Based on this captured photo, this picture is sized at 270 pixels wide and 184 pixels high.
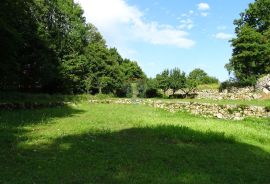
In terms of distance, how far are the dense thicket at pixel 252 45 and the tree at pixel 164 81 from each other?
11.8m

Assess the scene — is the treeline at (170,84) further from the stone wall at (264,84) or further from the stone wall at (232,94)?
the stone wall at (264,84)

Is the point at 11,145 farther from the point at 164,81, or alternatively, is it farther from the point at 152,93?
the point at 152,93

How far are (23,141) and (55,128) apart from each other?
4659mm

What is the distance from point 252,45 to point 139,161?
5801 cm

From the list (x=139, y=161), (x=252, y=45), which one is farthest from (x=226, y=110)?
(x=252, y=45)

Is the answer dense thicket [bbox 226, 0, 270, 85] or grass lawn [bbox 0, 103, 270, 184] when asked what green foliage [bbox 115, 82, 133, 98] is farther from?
grass lawn [bbox 0, 103, 270, 184]

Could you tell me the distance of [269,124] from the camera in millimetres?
28359

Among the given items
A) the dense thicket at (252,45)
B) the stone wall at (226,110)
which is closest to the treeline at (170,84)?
the dense thicket at (252,45)

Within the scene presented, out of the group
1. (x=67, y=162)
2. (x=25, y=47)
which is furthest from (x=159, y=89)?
(x=67, y=162)

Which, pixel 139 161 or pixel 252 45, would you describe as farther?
pixel 252 45

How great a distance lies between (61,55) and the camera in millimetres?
65375

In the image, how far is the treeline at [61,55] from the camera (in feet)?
167

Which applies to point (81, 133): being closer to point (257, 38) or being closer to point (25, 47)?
point (25, 47)

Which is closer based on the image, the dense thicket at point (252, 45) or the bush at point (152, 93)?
the dense thicket at point (252, 45)
